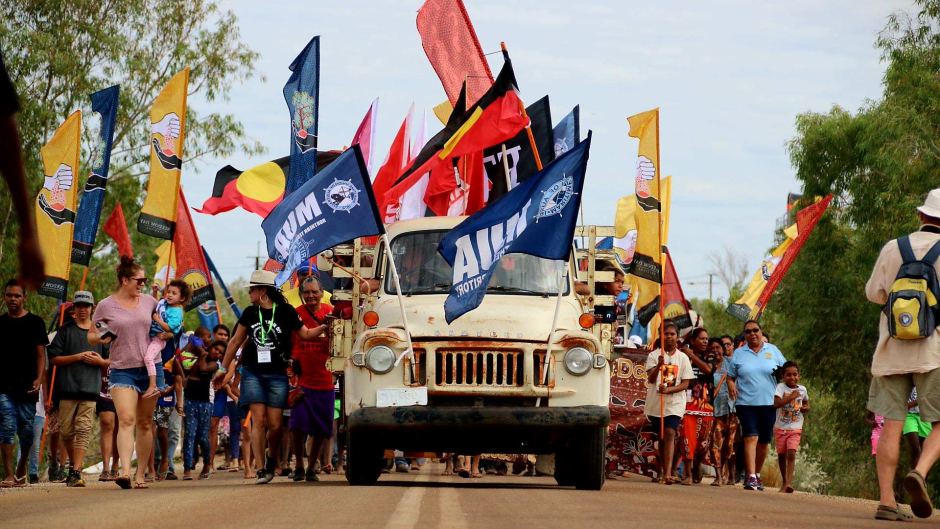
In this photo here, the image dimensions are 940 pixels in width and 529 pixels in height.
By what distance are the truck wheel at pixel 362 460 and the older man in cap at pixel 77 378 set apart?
10.1ft

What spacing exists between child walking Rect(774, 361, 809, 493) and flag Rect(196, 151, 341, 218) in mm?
7796

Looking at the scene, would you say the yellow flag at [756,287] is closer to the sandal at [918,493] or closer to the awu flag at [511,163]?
the awu flag at [511,163]

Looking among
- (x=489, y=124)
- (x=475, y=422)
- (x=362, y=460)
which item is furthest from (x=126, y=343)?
(x=489, y=124)

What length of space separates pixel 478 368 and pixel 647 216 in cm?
826

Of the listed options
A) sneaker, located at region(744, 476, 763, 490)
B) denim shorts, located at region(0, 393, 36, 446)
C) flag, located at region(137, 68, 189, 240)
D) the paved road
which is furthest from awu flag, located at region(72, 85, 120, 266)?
sneaker, located at region(744, 476, 763, 490)

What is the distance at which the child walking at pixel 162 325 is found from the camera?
14672 mm

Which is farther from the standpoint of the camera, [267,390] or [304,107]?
[304,107]

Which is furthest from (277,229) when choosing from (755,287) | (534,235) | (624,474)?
(755,287)

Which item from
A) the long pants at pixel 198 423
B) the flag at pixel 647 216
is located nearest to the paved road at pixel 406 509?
the long pants at pixel 198 423

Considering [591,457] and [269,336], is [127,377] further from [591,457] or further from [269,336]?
[591,457]

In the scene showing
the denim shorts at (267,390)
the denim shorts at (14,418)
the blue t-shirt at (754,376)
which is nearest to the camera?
the denim shorts at (267,390)

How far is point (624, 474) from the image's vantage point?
22.0 m

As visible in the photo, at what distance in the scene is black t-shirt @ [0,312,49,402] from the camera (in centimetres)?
1555

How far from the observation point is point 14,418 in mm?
15812
